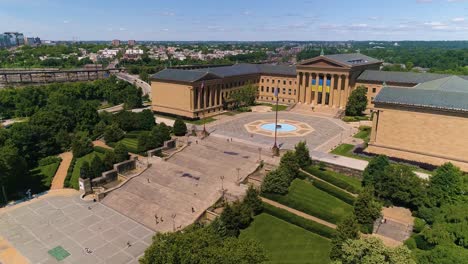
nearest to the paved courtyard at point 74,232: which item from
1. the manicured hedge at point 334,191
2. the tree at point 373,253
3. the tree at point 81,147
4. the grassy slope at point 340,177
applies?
the tree at point 81,147

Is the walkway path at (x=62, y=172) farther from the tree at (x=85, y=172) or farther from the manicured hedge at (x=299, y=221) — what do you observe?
the manicured hedge at (x=299, y=221)

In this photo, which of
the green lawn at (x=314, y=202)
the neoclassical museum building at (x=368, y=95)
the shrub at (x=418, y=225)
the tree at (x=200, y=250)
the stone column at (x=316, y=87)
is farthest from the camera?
the stone column at (x=316, y=87)

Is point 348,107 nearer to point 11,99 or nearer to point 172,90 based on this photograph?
point 172,90

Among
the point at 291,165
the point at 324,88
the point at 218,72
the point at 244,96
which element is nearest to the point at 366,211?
the point at 291,165

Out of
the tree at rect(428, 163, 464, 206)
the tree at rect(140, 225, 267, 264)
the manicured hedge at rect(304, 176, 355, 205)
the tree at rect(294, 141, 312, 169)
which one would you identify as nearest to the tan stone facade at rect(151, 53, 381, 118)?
the tree at rect(294, 141, 312, 169)

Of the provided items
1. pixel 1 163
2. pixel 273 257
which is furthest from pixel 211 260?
pixel 1 163
